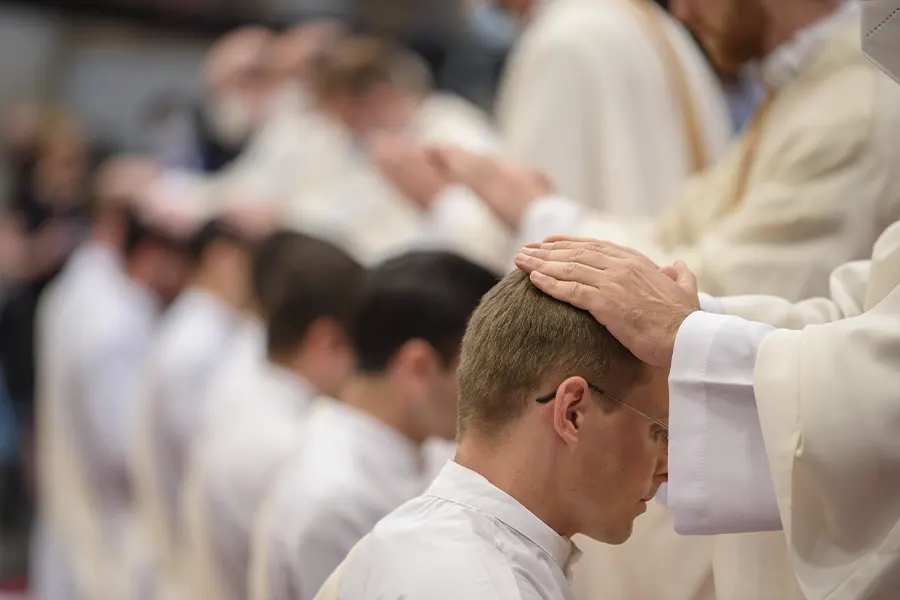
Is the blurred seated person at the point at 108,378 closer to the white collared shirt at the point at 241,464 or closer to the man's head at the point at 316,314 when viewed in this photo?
the white collared shirt at the point at 241,464

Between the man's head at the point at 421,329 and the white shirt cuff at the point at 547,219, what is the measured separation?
0.48 feet

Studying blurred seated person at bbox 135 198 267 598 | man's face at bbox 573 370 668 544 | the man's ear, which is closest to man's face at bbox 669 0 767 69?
man's face at bbox 573 370 668 544

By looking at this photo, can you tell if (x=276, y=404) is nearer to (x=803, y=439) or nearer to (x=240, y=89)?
(x=803, y=439)

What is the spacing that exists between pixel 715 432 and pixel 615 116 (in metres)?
2.15

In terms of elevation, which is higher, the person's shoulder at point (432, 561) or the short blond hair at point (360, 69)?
the person's shoulder at point (432, 561)

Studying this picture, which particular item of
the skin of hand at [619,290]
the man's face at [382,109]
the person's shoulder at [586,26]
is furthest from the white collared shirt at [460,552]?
the man's face at [382,109]

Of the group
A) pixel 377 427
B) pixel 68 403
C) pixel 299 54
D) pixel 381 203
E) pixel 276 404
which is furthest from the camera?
pixel 299 54

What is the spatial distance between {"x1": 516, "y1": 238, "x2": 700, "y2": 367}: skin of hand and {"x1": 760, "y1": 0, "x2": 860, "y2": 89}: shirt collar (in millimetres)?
1107

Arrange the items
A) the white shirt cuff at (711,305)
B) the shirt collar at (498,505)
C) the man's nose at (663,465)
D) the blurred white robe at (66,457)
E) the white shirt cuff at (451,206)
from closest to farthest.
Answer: the shirt collar at (498,505)
the man's nose at (663,465)
the white shirt cuff at (711,305)
the white shirt cuff at (451,206)
the blurred white robe at (66,457)

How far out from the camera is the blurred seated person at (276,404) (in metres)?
3.97

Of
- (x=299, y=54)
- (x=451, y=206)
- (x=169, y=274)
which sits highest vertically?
(x=451, y=206)

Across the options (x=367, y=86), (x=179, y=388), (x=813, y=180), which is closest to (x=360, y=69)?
(x=367, y=86)

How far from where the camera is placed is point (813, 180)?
2973 mm

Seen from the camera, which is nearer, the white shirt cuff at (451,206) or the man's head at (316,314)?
the man's head at (316,314)
